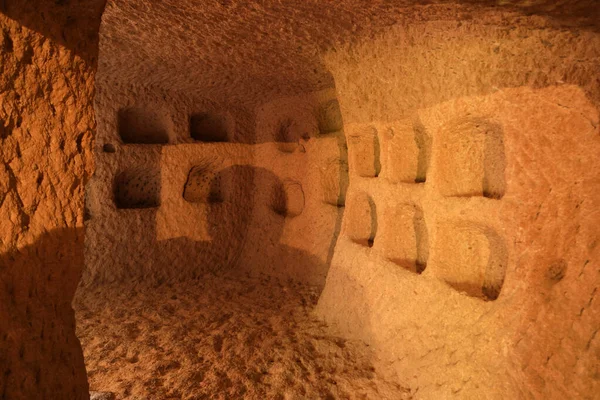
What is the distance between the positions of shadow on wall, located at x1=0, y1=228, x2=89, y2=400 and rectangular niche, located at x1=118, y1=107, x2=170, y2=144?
2657mm

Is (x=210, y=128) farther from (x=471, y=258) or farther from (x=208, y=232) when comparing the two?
(x=471, y=258)

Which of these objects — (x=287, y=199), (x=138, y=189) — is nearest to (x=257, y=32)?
(x=287, y=199)

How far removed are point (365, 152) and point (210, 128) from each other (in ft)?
6.54

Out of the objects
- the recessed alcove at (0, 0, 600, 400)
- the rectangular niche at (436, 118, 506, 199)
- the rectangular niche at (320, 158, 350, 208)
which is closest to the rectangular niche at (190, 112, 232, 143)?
the recessed alcove at (0, 0, 600, 400)

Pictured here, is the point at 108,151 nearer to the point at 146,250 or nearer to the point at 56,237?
the point at 146,250

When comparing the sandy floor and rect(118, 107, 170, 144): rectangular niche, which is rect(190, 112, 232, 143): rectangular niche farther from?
the sandy floor

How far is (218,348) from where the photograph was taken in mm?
2355

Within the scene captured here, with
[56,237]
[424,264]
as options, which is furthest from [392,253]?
[56,237]

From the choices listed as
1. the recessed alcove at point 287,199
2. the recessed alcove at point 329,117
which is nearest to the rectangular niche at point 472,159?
the recessed alcove at point 329,117

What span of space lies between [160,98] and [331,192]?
5.44 ft

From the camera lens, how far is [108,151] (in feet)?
11.1

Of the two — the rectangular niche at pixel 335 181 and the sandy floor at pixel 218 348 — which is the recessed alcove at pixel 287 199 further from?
the sandy floor at pixel 218 348

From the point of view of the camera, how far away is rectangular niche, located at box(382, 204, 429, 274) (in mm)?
2117

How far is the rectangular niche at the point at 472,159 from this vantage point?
5.32 feet
